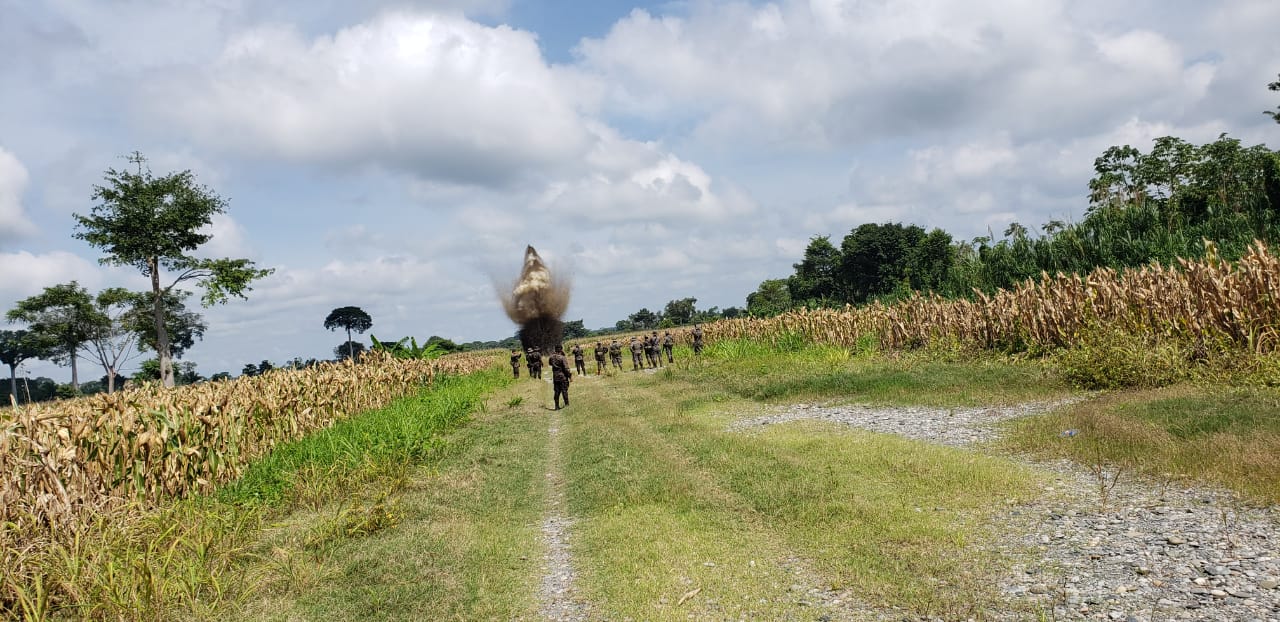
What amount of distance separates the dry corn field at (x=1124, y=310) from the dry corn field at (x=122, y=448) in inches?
617

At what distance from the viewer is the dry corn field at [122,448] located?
19.9 ft

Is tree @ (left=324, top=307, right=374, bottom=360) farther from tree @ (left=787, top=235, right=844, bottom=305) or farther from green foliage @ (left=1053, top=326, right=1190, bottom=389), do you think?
green foliage @ (left=1053, top=326, right=1190, bottom=389)

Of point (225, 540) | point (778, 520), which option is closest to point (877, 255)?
point (778, 520)

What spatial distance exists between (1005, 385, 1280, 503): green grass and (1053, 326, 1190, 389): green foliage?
747mm

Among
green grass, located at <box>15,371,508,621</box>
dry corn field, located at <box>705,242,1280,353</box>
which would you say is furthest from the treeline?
green grass, located at <box>15,371,508,621</box>

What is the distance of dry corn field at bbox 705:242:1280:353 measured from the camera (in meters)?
11.2

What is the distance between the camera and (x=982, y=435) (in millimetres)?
9500

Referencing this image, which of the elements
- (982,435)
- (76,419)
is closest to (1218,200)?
(982,435)

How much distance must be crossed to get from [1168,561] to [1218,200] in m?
35.5

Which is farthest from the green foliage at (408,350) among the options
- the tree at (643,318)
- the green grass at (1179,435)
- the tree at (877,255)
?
the tree at (643,318)

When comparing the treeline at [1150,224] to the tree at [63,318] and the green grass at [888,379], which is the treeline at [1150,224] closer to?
the green grass at [888,379]

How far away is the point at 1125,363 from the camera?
11.2 m

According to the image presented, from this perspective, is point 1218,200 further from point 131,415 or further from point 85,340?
point 85,340

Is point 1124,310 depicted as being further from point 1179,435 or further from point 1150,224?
point 1150,224
